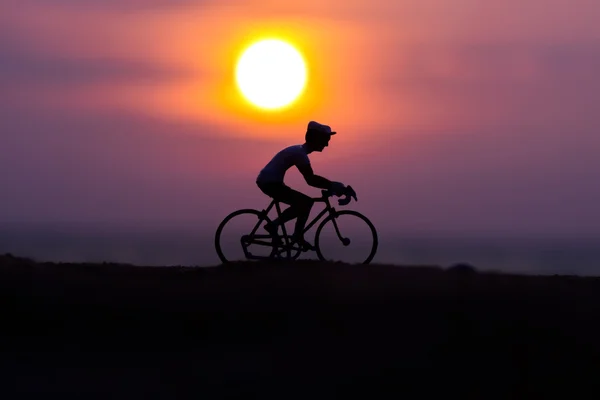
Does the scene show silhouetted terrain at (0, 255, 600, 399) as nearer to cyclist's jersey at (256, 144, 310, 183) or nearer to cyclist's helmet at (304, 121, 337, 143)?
cyclist's jersey at (256, 144, 310, 183)

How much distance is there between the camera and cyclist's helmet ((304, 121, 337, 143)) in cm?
1902

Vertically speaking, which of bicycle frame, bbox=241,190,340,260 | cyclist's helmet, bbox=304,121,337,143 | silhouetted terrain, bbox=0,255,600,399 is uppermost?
cyclist's helmet, bbox=304,121,337,143

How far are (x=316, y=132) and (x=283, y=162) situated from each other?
838mm

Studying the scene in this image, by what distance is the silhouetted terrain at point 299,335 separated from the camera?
14.2 m

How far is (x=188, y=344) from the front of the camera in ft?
50.5

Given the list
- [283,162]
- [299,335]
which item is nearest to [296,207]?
Result: [283,162]

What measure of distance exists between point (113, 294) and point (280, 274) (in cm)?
→ 276

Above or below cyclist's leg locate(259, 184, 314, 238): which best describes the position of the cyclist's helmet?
above

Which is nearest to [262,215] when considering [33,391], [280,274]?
[280,274]

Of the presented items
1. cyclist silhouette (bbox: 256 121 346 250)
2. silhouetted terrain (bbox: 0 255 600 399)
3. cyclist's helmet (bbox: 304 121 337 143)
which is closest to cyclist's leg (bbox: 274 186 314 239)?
cyclist silhouette (bbox: 256 121 346 250)

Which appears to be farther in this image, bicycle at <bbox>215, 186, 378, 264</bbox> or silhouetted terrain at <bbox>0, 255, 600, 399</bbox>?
bicycle at <bbox>215, 186, 378, 264</bbox>

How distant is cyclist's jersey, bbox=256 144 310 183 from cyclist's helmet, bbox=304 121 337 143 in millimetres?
267

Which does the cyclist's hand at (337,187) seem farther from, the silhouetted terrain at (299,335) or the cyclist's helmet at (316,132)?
the silhouetted terrain at (299,335)

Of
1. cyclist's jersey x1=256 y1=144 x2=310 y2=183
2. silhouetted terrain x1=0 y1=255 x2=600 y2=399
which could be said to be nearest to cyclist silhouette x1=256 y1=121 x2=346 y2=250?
cyclist's jersey x1=256 y1=144 x2=310 y2=183
